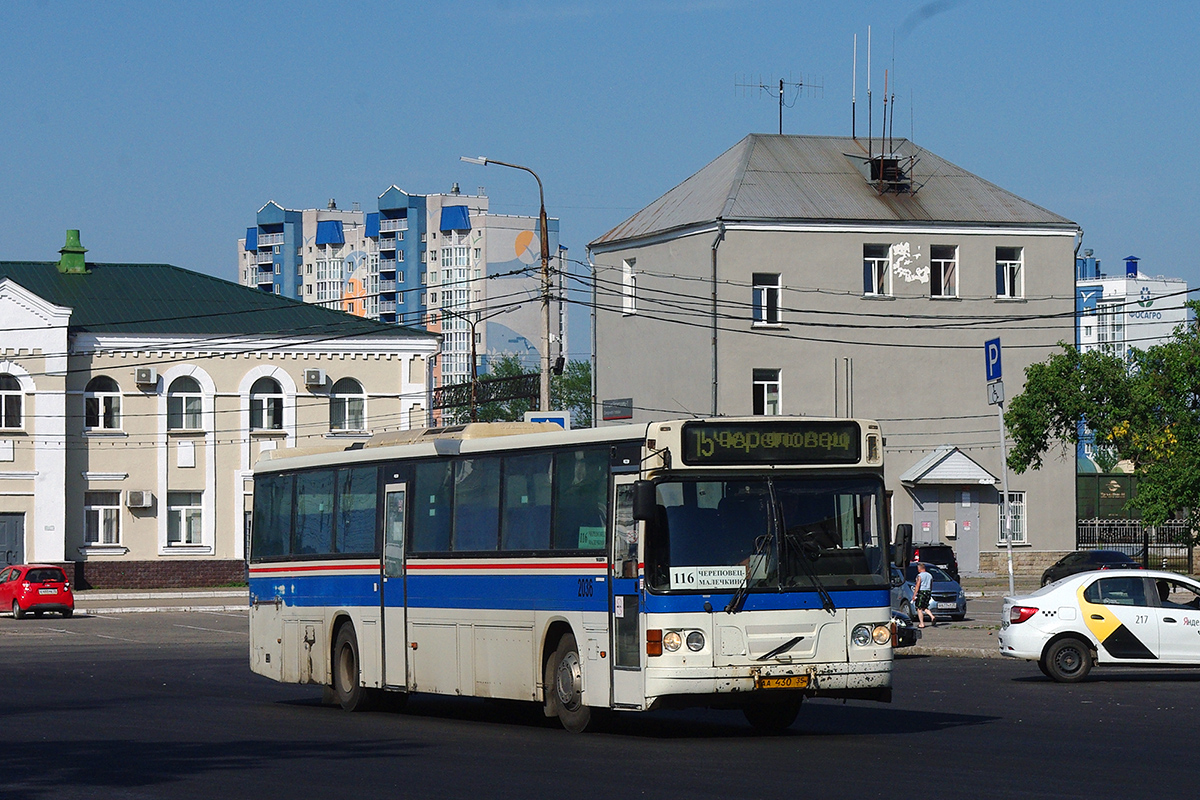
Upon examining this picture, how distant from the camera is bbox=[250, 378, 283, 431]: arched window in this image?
2329 inches

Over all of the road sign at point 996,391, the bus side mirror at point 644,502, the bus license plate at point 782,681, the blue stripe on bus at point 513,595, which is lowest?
the bus license plate at point 782,681

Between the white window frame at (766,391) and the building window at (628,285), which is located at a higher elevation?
the building window at (628,285)

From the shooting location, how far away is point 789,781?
12.1 metres

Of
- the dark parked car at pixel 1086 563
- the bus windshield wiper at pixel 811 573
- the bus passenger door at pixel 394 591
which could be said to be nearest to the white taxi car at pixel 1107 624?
the bus windshield wiper at pixel 811 573

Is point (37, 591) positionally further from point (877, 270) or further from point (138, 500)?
point (877, 270)

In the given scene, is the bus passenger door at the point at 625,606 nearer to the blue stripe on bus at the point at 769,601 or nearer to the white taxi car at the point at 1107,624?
the blue stripe on bus at the point at 769,601

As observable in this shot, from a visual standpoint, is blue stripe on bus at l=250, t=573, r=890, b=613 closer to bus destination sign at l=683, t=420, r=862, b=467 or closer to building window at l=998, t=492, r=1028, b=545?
bus destination sign at l=683, t=420, r=862, b=467

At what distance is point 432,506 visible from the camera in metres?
18.1

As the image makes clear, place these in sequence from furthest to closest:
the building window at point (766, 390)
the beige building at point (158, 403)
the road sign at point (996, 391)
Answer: the beige building at point (158, 403), the building window at point (766, 390), the road sign at point (996, 391)

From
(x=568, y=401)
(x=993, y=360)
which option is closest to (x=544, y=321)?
(x=993, y=360)

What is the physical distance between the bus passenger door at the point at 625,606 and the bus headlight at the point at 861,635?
1880 millimetres

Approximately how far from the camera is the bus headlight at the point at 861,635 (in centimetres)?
1522

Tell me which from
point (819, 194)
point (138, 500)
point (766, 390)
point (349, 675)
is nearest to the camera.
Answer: point (349, 675)

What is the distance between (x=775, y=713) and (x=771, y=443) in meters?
2.68
